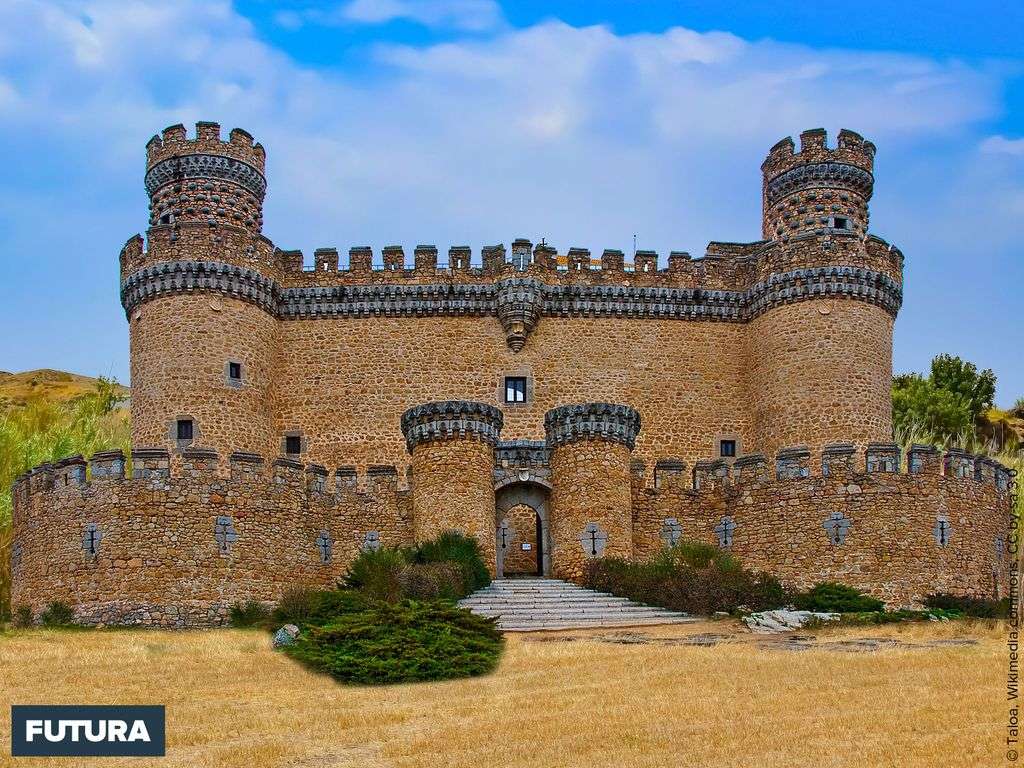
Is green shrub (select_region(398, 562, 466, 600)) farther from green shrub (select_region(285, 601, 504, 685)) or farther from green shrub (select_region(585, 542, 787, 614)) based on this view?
green shrub (select_region(585, 542, 787, 614))

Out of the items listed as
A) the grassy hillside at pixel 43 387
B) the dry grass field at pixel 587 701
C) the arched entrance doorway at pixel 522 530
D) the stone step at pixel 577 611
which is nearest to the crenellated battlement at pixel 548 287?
the arched entrance doorway at pixel 522 530

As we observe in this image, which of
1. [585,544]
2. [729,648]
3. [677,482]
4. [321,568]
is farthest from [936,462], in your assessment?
[321,568]

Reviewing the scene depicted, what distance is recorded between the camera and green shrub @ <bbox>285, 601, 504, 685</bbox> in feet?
71.7

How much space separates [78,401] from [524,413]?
2047cm

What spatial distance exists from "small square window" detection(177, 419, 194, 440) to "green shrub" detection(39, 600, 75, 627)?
26.8 feet

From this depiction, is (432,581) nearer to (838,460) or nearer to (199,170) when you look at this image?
(838,460)

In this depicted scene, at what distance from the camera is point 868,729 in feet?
56.8

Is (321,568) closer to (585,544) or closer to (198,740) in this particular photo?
(585,544)

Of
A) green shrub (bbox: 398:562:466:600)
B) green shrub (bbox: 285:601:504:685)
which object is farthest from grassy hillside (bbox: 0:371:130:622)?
green shrub (bbox: 285:601:504:685)

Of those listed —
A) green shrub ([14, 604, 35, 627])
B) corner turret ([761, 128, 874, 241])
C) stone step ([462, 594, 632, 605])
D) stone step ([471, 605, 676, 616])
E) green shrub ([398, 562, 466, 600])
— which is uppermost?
corner turret ([761, 128, 874, 241])

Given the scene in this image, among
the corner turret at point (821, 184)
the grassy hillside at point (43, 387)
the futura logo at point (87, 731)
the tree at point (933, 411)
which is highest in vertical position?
the corner turret at point (821, 184)

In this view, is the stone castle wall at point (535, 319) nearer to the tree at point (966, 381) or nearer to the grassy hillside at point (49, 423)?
the grassy hillside at point (49, 423)

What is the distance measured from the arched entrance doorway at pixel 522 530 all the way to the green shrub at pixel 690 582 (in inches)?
92.0

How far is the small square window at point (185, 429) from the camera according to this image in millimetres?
37344
